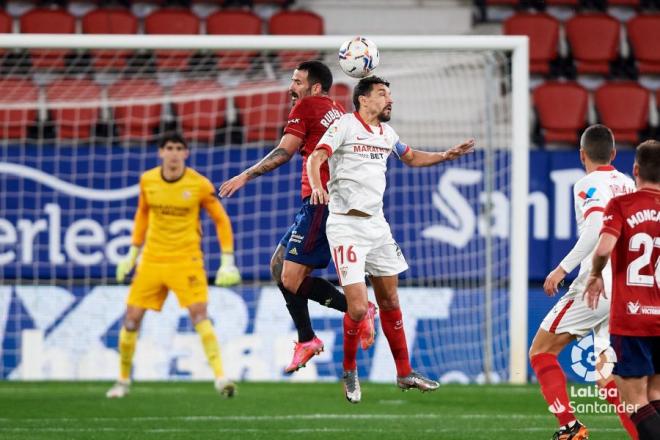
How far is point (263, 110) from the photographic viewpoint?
48.4 ft

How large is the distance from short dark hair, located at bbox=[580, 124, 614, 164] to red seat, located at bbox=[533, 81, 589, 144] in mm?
8127

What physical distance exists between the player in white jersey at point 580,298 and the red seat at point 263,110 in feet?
23.2

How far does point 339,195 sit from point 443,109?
723cm

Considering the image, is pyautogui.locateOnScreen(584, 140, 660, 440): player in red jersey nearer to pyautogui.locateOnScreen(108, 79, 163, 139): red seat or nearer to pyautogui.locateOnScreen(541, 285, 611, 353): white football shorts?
pyautogui.locateOnScreen(541, 285, 611, 353): white football shorts

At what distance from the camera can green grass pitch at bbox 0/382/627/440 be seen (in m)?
9.14

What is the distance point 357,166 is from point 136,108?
7.11m

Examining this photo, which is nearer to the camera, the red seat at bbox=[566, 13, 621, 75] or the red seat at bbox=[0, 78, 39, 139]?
the red seat at bbox=[0, 78, 39, 139]

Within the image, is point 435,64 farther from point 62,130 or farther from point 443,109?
point 62,130

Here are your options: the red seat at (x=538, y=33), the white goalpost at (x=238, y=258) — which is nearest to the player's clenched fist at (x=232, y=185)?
the white goalpost at (x=238, y=258)

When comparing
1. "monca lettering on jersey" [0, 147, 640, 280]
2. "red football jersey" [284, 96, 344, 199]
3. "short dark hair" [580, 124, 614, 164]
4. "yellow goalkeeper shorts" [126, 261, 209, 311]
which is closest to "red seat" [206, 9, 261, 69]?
"monca lettering on jersey" [0, 147, 640, 280]

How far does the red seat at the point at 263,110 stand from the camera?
A: 48.0 ft

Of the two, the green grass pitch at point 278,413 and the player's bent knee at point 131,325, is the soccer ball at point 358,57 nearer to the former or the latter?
the green grass pitch at point 278,413

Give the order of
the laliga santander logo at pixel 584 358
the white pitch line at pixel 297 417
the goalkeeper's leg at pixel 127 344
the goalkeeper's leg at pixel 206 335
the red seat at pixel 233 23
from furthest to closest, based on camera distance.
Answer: the red seat at pixel 233 23 → the laliga santander logo at pixel 584 358 → the goalkeeper's leg at pixel 127 344 → the goalkeeper's leg at pixel 206 335 → the white pitch line at pixel 297 417

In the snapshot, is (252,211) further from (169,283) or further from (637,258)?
(637,258)
